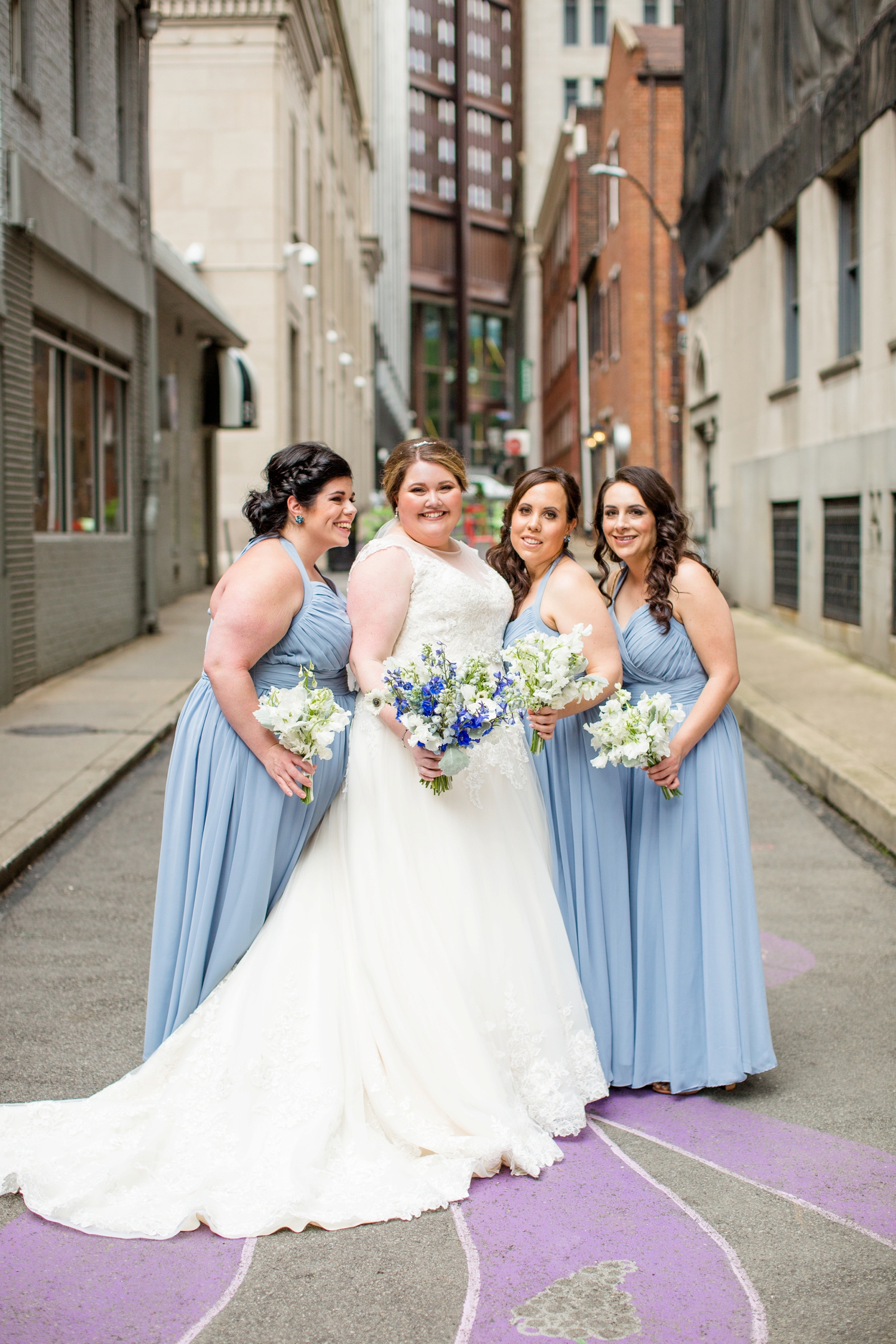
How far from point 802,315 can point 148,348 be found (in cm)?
849

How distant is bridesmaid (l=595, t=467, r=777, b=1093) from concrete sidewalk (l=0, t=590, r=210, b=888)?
12.2ft

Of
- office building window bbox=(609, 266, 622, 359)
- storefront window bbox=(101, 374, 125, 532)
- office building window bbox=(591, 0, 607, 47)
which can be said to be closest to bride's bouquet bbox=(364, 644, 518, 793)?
storefront window bbox=(101, 374, 125, 532)

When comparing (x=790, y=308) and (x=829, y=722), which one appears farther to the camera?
(x=790, y=308)

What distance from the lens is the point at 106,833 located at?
25.9 feet

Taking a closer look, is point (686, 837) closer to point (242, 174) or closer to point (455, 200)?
point (242, 174)

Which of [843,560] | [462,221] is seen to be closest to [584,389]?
[843,560]

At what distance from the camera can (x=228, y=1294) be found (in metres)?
3.01

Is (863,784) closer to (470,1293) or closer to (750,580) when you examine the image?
(470,1293)

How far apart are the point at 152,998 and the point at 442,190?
113m

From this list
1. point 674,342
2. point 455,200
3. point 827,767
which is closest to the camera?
point 827,767

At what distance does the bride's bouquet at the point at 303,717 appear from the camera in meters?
3.61

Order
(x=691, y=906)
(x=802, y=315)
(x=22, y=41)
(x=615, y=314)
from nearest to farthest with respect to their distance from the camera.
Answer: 1. (x=691, y=906)
2. (x=22, y=41)
3. (x=802, y=315)
4. (x=615, y=314)

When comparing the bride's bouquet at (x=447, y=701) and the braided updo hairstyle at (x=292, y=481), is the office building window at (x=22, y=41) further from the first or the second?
the bride's bouquet at (x=447, y=701)

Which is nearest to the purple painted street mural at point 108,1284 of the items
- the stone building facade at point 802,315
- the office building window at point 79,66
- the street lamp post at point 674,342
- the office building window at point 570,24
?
the stone building facade at point 802,315
